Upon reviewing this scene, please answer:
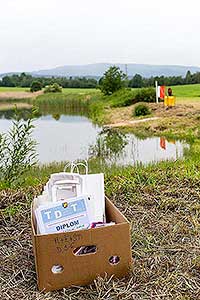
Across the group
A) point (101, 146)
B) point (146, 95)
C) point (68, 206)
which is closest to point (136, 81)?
point (146, 95)

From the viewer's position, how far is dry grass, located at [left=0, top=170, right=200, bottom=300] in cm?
186

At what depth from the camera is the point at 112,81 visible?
2409 cm

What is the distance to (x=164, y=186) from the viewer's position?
3.27 metres

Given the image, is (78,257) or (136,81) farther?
(136,81)

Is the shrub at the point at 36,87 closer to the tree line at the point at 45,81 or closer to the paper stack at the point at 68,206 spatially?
the tree line at the point at 45,81

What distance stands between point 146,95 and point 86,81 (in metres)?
16.0

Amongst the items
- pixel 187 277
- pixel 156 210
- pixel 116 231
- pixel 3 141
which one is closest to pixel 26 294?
pixel 116 231

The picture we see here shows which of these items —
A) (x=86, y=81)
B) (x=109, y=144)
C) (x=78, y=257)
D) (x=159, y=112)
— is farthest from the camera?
(x=86, y=81)

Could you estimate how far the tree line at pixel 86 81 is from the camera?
30.2m

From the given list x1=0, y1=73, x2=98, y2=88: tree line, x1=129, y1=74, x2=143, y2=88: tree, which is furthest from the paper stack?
x1=0, y1=73, x2=98, y2=88: tree line

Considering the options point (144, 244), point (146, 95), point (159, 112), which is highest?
point (144, 244)

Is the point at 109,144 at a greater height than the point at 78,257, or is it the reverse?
the point at 78,257

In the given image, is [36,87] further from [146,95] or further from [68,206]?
[68,206]

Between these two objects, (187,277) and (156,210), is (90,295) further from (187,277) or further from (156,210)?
(156,210)
